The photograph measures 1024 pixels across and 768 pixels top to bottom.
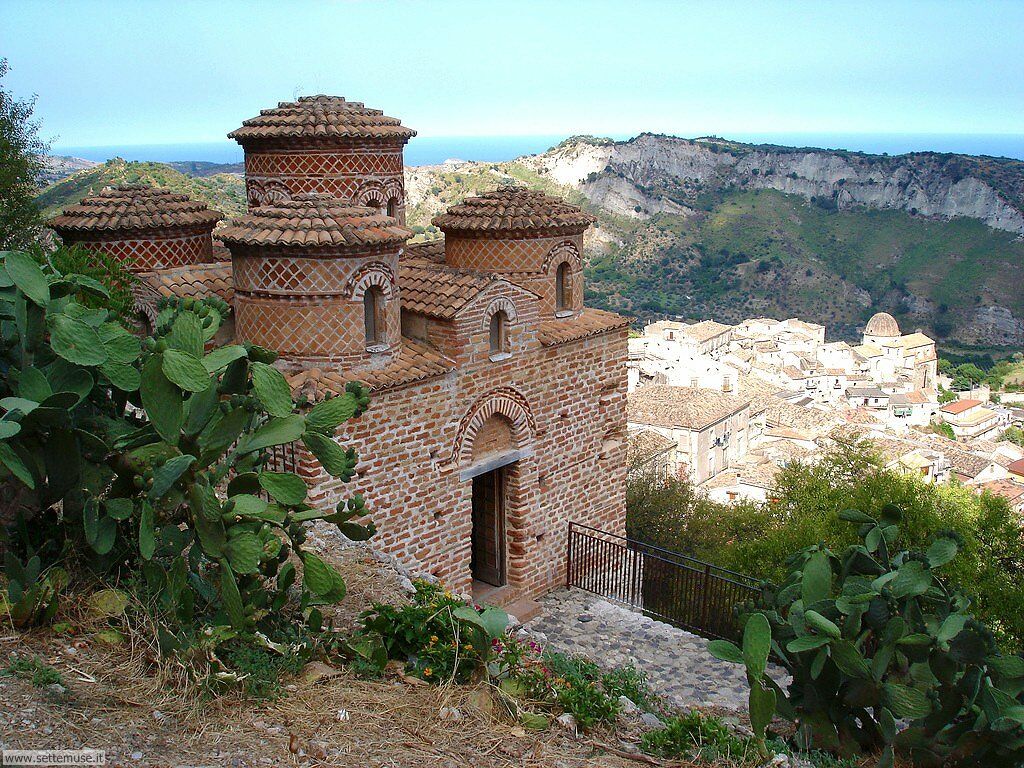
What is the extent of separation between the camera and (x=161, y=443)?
5219mm

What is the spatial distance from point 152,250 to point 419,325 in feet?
10.6

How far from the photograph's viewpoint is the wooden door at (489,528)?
11.4 m

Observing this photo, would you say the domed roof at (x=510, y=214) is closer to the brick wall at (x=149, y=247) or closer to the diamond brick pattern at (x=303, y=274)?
the diamond brick pattern at (x=303, y=274)

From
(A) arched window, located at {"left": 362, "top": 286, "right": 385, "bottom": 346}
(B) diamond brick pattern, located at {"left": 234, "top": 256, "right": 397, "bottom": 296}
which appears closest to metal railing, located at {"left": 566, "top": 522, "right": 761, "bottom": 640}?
(A) arched window, located at {"left": 362, "top": 286, "right": 385, "bottom": 346}

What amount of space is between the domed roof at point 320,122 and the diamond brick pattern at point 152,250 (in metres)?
1.59

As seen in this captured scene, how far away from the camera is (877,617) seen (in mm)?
6312

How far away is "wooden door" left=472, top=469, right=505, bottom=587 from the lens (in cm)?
1145

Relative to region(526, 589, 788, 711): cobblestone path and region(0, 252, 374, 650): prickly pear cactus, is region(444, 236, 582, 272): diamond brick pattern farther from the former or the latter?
region(0, 252, 374, 650): prickly pear cactus

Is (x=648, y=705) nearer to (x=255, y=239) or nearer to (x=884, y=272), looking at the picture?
(x=255, y=239)

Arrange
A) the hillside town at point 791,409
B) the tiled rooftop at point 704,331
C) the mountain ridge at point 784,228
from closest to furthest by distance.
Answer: the hillside town at point 791,409 < the tiled rooftop at point 704,331 < the mountain ridge at point 784,228

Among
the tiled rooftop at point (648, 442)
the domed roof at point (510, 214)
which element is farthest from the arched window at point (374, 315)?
the tiled rooftop at point (648, 442)

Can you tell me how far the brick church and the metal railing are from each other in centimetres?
30

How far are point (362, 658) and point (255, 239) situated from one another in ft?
16.0

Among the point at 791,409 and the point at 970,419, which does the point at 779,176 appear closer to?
the point at 970,419
